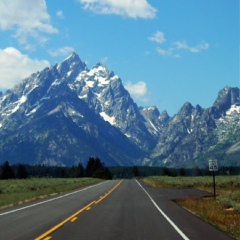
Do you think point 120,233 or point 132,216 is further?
point 132,216

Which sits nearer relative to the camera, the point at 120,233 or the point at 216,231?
the point at 120,233

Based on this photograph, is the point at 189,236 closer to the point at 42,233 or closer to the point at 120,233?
the point at 120,233

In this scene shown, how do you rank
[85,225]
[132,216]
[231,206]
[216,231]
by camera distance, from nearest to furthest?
[216,231]
[85,225]
[132,216]
[231,206]

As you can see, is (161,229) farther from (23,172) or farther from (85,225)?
(23,172)

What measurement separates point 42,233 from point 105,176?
537 ft

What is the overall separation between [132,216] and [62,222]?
Answer: 4.44 metres

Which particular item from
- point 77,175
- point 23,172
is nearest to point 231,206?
point 23,172

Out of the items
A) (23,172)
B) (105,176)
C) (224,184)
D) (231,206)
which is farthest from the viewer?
(105,176)

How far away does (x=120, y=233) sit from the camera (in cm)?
1575

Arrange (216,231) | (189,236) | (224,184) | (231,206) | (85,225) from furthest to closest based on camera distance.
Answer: (224,184), (231,206), (85,225), (216,231), (189,236)

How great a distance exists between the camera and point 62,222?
19344 mm

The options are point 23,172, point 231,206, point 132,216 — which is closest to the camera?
point 132,216

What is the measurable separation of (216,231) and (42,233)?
21.5 feet

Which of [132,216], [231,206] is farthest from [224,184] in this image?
[132,216]
